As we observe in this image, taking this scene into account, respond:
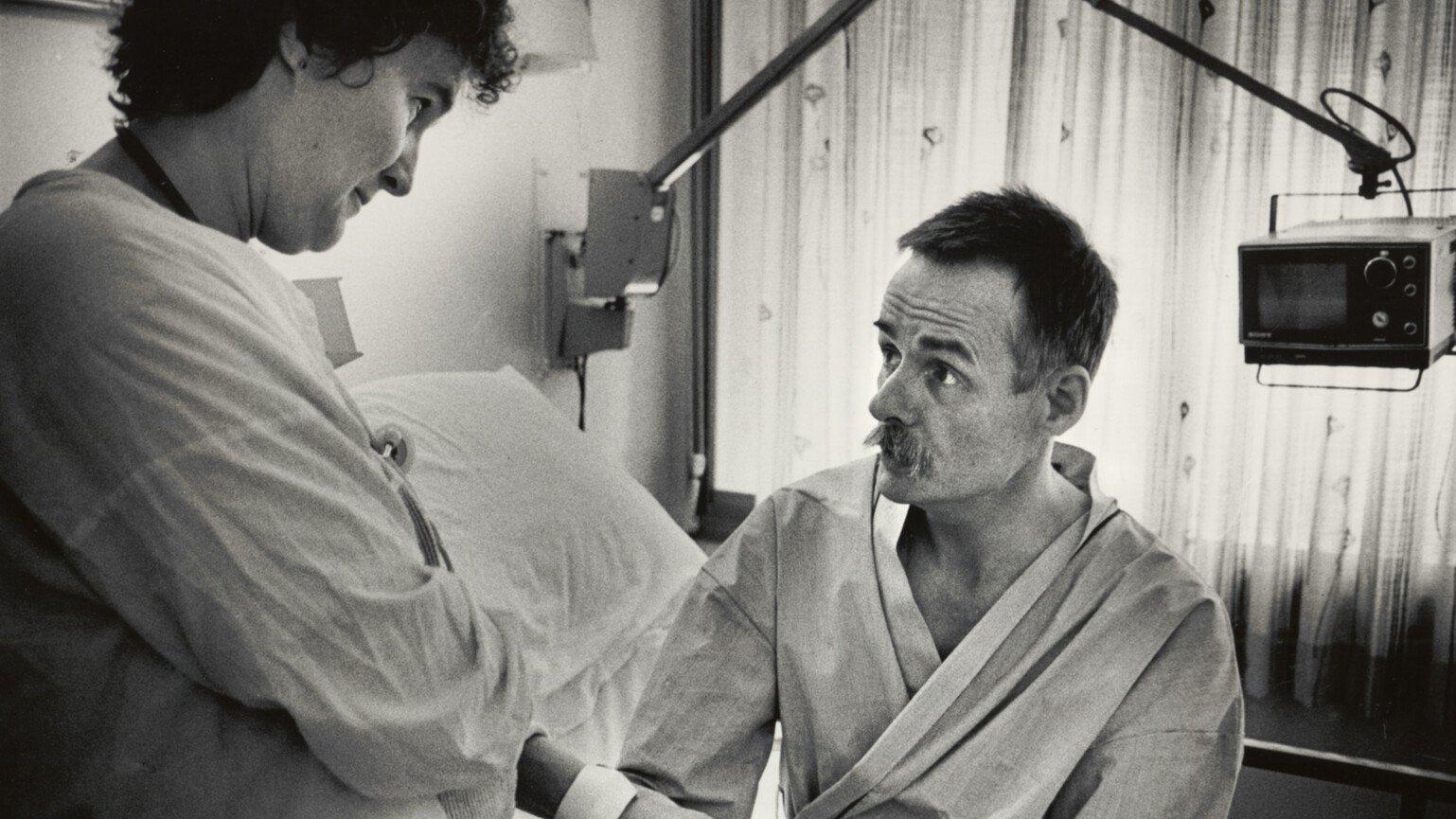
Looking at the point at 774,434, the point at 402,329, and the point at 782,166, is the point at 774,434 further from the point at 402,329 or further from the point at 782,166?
the point at 402,329

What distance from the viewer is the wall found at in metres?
1.56

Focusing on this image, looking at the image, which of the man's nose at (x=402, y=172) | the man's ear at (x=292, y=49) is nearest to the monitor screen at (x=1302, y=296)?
the man's nose at (x=402, y=172)

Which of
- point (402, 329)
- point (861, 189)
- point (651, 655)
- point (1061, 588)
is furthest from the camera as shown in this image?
point (861, 189)

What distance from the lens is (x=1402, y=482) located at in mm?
2748

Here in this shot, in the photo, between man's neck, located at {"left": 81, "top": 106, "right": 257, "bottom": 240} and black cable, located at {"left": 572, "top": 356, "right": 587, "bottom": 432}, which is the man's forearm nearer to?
man's neck, located at {"left": 81, "top": 106, "right": 257, "bottom": 240}

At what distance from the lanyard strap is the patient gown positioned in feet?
2.68

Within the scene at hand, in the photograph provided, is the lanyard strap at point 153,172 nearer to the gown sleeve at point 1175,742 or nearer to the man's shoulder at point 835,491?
the man's shoulder at point 835,491

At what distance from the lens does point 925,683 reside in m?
1.36

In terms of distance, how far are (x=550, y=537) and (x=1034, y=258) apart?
1.15 meters

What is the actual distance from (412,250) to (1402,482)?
2226 millimetres

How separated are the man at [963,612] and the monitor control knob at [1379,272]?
496mm

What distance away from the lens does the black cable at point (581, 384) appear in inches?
121

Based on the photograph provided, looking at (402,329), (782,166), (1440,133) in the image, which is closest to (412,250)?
(402,329)

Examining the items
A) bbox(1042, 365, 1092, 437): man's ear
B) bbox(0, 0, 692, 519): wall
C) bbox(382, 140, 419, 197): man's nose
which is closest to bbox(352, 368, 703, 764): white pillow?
bbox(0, 0, 692, 519): wall
